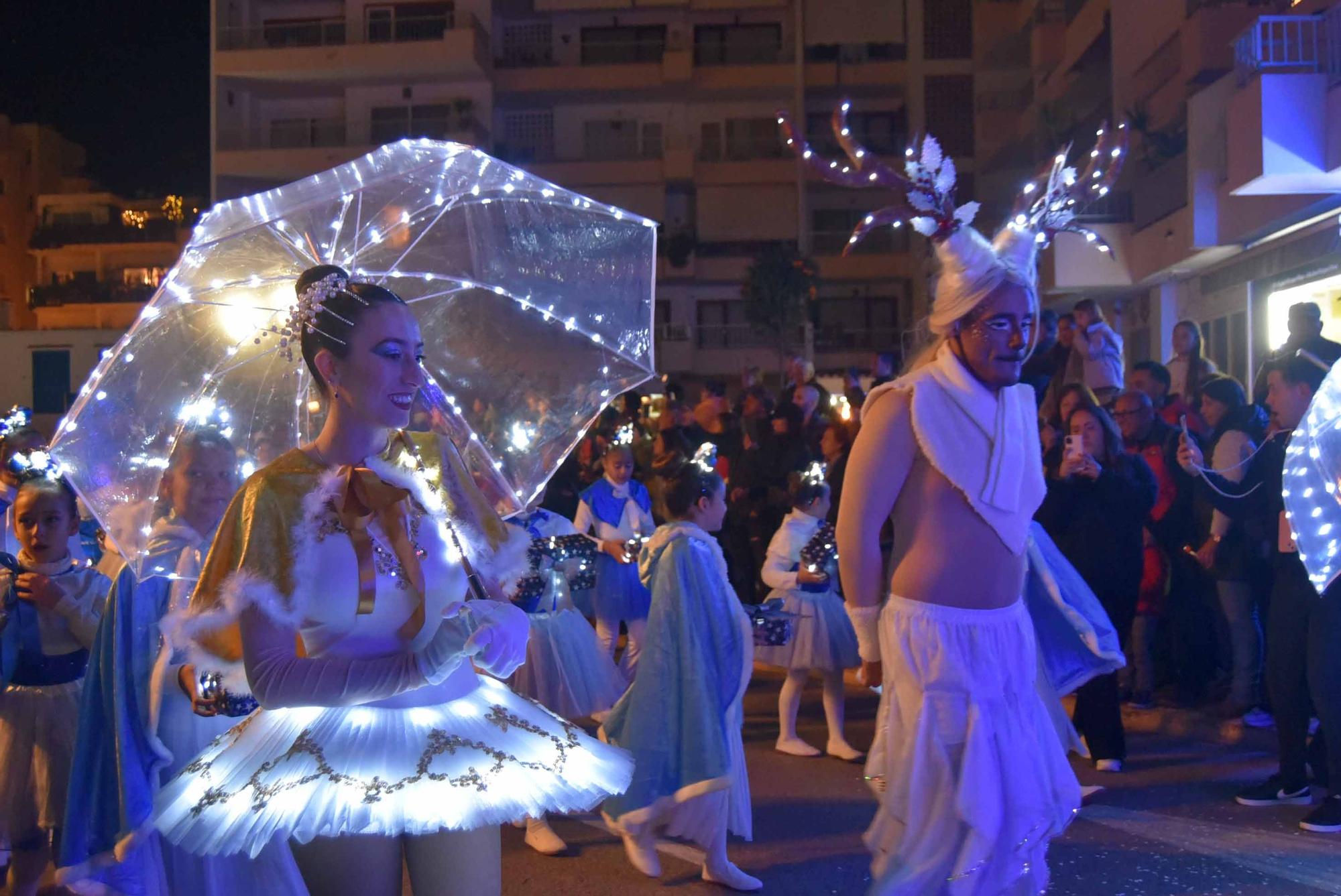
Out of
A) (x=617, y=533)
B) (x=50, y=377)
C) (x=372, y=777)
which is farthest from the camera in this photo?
(x=50, y=377)

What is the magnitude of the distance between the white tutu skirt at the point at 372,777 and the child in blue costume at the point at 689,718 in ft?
8.08

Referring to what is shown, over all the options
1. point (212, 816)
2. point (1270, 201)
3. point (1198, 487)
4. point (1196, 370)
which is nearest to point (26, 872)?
point (212, 816)

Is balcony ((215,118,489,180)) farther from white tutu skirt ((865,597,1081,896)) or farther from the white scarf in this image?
white tutu skirt ((865,597,1081,896))

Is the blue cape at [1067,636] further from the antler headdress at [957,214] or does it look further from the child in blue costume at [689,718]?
the antler headdress at [957,214]

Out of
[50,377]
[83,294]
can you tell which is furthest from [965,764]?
[83,294]

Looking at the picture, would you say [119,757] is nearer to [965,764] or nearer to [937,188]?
[965,764]

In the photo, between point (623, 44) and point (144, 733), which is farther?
point (623, 44)

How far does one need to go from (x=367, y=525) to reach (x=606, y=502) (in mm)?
6228

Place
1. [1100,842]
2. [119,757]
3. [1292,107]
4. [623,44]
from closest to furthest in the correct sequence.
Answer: [119,757] < [1100,842] < [1292,107] < [623,44]

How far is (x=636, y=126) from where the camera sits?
36.9 m

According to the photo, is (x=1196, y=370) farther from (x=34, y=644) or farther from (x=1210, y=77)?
(x=34, y=644)

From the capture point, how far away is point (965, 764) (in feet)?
11.1

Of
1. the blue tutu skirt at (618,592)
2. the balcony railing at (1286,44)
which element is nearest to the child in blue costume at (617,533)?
the blue tutu skirt at (618,592)

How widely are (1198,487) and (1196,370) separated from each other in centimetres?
214
